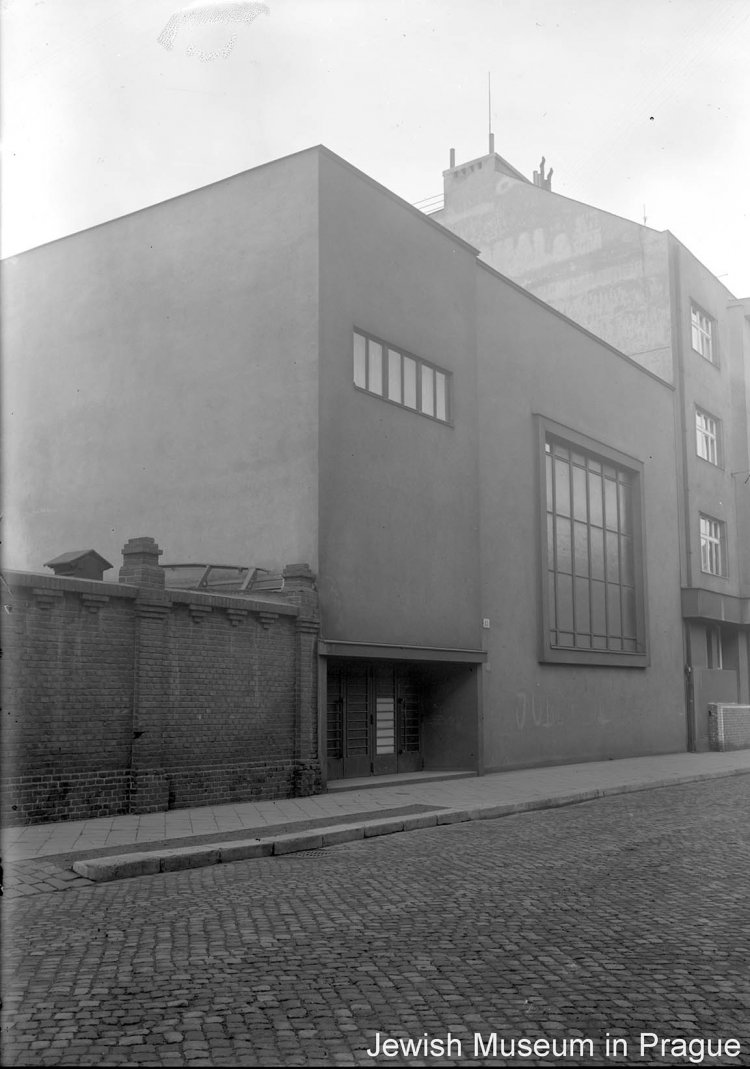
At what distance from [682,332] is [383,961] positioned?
26641 millimetres

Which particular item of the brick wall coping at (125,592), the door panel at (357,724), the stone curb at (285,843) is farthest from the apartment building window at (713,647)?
the brick wall coping at (125,592)

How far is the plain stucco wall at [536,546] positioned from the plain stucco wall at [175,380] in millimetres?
5191

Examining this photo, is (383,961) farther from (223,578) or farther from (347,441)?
(347,441)

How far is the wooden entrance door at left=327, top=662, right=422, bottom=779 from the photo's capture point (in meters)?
16.9

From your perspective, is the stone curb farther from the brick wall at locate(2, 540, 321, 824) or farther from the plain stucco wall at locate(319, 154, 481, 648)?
the plain stucco wall at locate(319, 154, 481, 648)

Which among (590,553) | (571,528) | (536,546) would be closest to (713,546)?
(590,553)

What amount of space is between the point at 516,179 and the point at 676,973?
93.9ft

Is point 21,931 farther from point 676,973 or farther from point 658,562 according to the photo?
point 658,562

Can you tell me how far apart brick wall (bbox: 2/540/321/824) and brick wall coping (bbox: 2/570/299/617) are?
0.02 m

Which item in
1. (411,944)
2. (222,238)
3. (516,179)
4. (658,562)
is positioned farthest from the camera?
(516,179)

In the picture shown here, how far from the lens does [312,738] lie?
15000mm

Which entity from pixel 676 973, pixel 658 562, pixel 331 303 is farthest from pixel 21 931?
pixel 658 562

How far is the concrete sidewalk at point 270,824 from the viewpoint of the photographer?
351 inches

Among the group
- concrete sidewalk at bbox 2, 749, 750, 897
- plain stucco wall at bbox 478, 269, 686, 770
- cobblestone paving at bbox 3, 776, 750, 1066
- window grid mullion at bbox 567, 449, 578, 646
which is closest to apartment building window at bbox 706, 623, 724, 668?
plain stucco wall at bbox 478, 269, 686, 770
